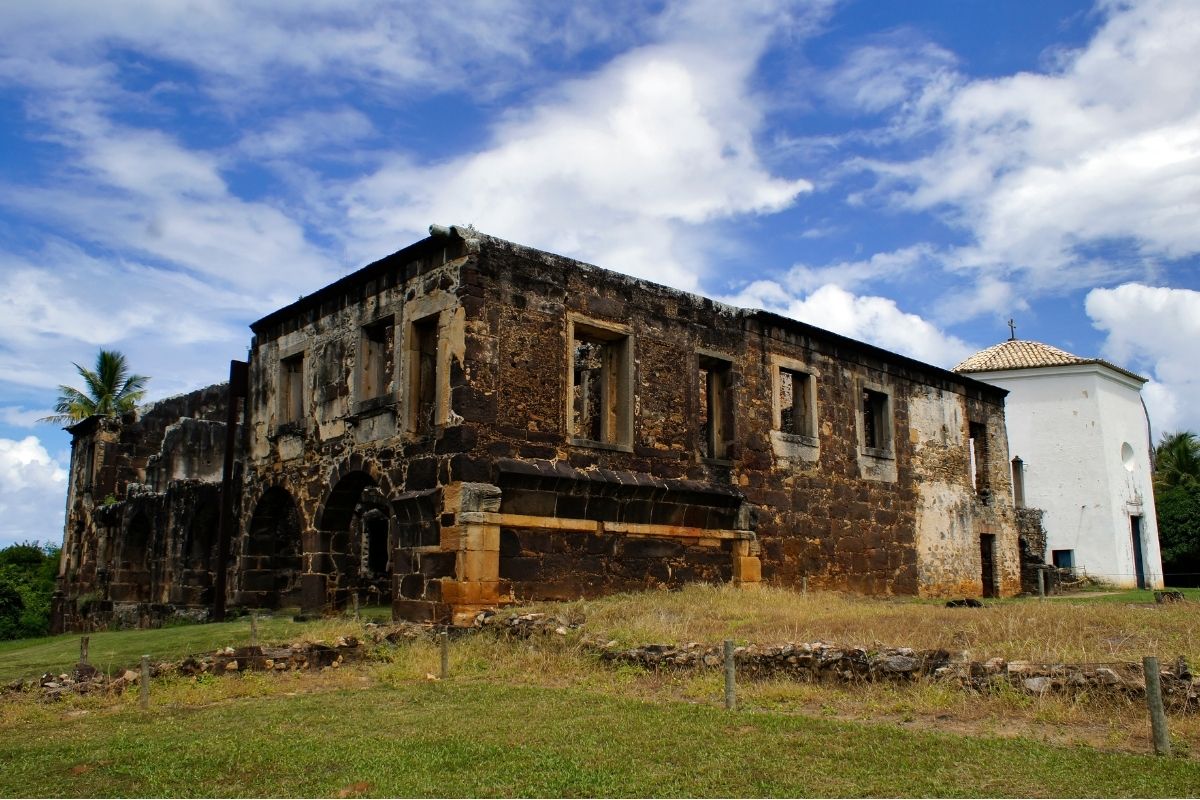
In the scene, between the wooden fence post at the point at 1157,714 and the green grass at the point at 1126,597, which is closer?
the wooden fence post at the point at 1157,714

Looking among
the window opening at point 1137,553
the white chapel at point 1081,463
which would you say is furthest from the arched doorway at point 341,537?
the window opening at point 1137,553

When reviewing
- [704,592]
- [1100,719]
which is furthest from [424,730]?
[704,592]

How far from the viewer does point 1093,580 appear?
98.8 ft

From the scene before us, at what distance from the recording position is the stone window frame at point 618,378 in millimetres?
14680

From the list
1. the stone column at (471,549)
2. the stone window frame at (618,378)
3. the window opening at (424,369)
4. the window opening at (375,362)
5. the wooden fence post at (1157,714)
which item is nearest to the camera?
the wooden fence post at (1157,714)

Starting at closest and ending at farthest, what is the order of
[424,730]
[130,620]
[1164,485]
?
[424,730], [130,620], [1164,485]

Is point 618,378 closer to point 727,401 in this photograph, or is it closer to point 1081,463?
point 727,401

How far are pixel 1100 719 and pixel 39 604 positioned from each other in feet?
95.7

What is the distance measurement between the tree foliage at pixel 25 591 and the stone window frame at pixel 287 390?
47.6 feet

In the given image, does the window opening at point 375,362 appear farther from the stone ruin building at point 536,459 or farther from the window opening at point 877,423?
the window opening at point 877,423

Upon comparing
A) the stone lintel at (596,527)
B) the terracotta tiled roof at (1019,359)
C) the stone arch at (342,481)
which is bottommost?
the stone lintel at (596,527)

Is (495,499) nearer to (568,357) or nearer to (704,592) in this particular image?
(568,357)

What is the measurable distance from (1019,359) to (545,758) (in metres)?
29.9

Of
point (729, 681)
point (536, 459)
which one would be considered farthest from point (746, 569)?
point (729, 681)
